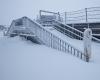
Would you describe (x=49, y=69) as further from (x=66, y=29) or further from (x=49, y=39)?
(x=66, y=29)

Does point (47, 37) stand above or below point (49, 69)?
above

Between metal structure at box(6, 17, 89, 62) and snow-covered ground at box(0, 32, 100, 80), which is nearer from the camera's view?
snow-covered ground at box(0, 32, 100, 80)

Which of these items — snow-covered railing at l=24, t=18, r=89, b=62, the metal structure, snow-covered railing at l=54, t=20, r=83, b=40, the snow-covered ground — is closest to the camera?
the snow-covered ground

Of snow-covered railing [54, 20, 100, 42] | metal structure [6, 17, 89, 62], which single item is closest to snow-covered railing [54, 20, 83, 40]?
snow-covered railing [54, 20, 100, 42]

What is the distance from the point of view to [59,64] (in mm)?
6246

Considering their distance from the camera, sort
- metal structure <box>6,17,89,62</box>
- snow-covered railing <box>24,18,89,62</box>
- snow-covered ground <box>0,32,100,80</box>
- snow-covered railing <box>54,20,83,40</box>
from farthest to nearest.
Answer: snow-covered railing <box>54,20,83,40</box>
snow-covered railing <box>24,18,89,62</box>
metal structure <box>6,17,89,62</box>
snow-covered ground <box>0,32,100,80</box>

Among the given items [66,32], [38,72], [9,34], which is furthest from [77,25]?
[38,72]

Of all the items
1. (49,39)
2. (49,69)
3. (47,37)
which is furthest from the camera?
(47,37)

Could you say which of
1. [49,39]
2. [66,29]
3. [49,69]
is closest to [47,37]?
[49,39]

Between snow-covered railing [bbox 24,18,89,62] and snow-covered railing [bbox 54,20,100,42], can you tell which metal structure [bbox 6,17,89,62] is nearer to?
snow-covered railing [bbox 24,18,89,62]

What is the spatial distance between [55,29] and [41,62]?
25.4 ft

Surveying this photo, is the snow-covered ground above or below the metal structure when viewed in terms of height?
below

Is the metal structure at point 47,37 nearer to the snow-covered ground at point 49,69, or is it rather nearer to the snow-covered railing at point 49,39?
the snow-covered railing at point 49,39

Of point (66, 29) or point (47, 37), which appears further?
point (66, 29)
